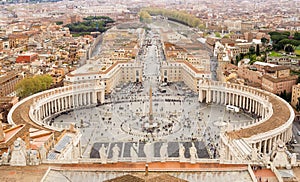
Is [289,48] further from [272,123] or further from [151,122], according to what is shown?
[151,122]

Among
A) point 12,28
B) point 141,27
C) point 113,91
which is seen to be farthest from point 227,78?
point 12,28

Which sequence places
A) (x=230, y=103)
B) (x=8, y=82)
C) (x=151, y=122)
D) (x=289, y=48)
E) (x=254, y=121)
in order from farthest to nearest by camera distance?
(x=289, y=48) < (x=8, y=82) < (x=230, y=103) < (x=254, y=121) < (x=151, y=122)

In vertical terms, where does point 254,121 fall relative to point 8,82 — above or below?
below

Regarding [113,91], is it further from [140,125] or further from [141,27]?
[141,27]

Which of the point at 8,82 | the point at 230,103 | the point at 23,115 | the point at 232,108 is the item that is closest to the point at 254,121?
the point at 232,108

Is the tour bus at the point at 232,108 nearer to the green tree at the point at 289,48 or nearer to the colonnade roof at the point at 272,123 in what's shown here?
the colonnade roof at the point at 272,123

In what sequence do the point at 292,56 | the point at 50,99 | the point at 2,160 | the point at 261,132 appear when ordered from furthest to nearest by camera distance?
the point at 292,56, the point at 50,99, the point at 261,132, the point at 2,160
